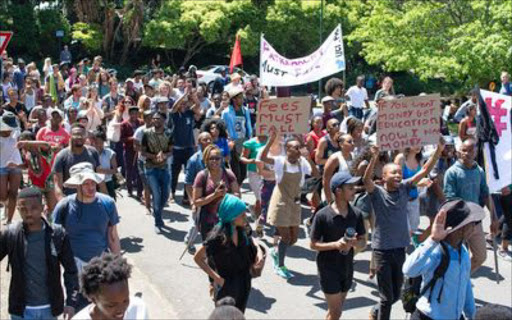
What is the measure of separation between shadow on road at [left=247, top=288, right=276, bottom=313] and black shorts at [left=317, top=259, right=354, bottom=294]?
1.37 metres

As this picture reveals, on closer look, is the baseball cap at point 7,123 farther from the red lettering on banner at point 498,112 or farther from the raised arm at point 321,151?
the red lettering on banner at point 498,112

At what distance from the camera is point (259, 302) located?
26.3 feet

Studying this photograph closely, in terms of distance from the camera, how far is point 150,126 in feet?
37.2

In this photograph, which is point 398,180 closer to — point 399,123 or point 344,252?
point 344,252

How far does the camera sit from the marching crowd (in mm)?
5414

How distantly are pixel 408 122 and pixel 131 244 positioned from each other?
4.05 metres

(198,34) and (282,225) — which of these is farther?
(198,34)

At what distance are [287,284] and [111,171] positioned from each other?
2756 mm

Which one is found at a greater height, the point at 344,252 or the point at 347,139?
the point at 347,139

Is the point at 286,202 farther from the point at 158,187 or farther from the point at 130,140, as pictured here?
the point at 130,140

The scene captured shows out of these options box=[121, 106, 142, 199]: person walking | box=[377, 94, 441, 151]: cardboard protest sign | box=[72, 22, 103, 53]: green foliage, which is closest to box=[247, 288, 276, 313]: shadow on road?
box=[377, 94, 441, 151]: cardboard protest sign

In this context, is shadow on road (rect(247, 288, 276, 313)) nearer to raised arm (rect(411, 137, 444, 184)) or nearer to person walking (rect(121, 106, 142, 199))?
raised arm (rect(411, 137, 444, 184))

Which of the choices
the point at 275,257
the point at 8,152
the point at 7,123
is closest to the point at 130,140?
the point at 7,123

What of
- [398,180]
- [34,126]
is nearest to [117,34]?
[34,126]
